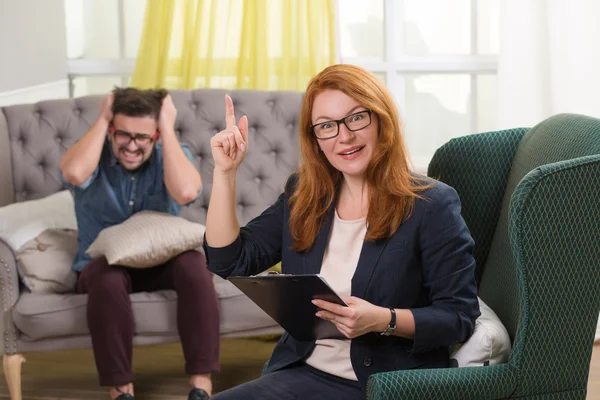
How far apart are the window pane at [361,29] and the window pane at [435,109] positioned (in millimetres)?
214

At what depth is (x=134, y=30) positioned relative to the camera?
4227mm

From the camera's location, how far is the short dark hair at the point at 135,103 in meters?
3.15

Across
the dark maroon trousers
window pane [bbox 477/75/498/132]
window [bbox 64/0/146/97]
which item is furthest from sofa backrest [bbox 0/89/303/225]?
window pane [bbox 477/75/498/132]

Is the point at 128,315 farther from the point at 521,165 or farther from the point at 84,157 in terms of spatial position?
the point at 521,165

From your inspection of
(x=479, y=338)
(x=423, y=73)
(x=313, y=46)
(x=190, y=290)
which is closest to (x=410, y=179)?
(x=479, y=338)

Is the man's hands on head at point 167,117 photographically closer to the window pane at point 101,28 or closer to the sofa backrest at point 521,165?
the window pane at point 101,28

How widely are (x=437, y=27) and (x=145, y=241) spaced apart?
6.44 feet

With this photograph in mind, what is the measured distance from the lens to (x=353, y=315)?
1624mm

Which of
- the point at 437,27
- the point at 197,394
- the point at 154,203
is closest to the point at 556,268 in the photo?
the point at 197,394

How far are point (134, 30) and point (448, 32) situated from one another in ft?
4.90

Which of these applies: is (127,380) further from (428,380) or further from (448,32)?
(448,32)

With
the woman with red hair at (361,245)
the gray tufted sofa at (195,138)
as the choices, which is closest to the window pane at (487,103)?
the gray tufted sofa at (195,138)

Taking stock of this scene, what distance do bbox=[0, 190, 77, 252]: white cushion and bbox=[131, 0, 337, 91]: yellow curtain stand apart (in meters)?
0.91

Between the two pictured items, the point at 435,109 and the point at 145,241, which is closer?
the point at 145,241
